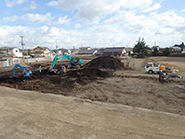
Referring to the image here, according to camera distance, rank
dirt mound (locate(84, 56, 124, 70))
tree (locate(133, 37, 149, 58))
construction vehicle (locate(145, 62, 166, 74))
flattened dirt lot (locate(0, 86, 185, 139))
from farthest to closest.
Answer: tree (locate(133, 37, 149, 58)) → dirt mound (locate(84, 56, 124, 70)) → construction vehicle (locate(145, 62, 166, 74)) → flattened dirt lot (locate(0, 86, 185, 139))

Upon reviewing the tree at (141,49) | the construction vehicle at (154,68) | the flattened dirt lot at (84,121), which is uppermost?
the tree at (141,49)

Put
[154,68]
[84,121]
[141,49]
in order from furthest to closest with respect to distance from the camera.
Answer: [141,49] < [154,68] < [84,121]

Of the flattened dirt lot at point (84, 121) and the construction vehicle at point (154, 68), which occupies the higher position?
A: the construction vehicle at point (154, 68)

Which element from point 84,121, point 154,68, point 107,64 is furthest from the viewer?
point 107,64

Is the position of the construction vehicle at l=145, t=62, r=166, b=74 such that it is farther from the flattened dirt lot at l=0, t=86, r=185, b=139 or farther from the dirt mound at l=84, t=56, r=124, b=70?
the flattened dirt lot at l=0, t=86, r=185, b=139

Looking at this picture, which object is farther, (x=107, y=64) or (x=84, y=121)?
(x=107, y=64)

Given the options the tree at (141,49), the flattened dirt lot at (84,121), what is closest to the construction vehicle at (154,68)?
the flattened dirt lot at (84,121)

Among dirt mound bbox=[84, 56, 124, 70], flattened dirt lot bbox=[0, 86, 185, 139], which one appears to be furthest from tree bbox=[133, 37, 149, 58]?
flattened dirt lot bbox=[0, 86, 185, 139]

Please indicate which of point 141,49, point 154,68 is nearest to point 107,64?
point 154,68

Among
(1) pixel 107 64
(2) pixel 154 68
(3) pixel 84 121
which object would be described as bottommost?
(3) pixel 84 121

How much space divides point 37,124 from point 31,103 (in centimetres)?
329

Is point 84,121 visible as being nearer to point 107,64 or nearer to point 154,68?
point 154,68

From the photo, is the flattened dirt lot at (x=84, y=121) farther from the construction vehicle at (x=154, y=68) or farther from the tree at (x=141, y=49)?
the tree at (x=141, y=49)

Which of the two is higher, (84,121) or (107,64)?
(107,64)
